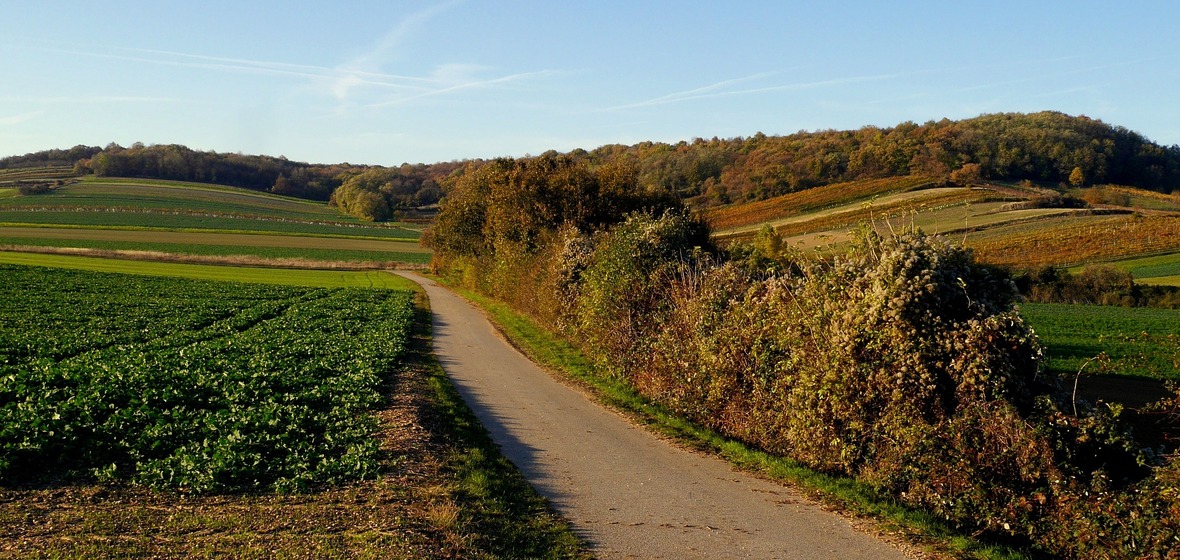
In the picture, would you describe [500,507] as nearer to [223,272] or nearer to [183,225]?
[223,272]

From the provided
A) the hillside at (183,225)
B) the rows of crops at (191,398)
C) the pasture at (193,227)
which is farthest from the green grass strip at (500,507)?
the pasture at (193,227)

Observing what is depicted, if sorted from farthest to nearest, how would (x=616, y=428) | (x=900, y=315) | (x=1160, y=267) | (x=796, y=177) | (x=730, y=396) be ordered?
(x=796, y=177)
(x=1160, y=267)
(x=616, y=428)
(x=730, y=396)
(x=900, y=315)

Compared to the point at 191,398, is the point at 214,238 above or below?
below

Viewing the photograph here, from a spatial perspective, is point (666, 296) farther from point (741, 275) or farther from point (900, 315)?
point (900, 315)

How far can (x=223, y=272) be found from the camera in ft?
207

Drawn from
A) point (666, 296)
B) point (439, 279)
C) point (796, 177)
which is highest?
point (796, 177)

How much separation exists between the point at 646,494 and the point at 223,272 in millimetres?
61442

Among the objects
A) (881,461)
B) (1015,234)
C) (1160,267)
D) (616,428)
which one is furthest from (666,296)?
(1015,234)

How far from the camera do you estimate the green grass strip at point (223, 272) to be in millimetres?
56338

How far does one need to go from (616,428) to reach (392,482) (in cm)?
517

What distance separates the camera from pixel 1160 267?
51.4 m

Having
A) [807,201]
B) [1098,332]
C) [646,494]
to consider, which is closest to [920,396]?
[646,494]

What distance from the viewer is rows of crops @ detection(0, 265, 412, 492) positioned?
30.9 feet

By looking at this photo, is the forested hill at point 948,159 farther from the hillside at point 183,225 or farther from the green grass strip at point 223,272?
the hillside at point 183,225
